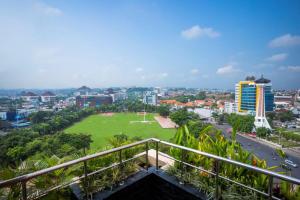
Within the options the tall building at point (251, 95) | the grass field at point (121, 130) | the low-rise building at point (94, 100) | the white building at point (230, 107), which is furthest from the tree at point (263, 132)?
the low-rise building at point (94, 100)

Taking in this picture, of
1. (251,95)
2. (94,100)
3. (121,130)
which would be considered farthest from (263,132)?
(94,100)

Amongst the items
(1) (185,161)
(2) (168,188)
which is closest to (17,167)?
(2) (168,188)

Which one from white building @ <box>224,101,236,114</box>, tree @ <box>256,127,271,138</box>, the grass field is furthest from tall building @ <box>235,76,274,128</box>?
the grass field

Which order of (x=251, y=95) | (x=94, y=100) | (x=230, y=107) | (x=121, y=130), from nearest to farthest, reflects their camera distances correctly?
(x=121, y=130) < (x=251, y=95) < (x=230, y=107) < (x=94, y=100)

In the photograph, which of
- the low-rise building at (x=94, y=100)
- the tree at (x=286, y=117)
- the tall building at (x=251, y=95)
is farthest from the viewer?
the low-rise building at (x=94, y=100)

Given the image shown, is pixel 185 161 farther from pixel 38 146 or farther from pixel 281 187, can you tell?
pixel 38 146

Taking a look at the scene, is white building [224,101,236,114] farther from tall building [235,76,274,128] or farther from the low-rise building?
the low-rise building

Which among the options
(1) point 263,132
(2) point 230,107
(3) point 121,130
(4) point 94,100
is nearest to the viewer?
(1) point 263,132

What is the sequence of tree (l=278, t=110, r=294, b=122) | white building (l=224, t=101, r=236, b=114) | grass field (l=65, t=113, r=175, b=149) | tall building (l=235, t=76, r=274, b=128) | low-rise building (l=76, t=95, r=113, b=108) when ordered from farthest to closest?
low-rise building (l=76, t=95, r=113, b=108) → white building (l=224, t=101, r=236, b=114) → tall building (l=235, t=76, r=274, b=128) → tree (l=278, t=110, r=294, b=122) → grass field (l=65, t=113, r=175, b=149)

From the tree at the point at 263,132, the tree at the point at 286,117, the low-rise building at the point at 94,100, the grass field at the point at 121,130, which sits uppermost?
the low-rise building at the point at 94,100

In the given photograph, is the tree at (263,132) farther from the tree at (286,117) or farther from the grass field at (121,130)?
the tree at (286,117)

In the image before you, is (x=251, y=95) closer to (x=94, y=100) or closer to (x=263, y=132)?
(x=263, y=132)
